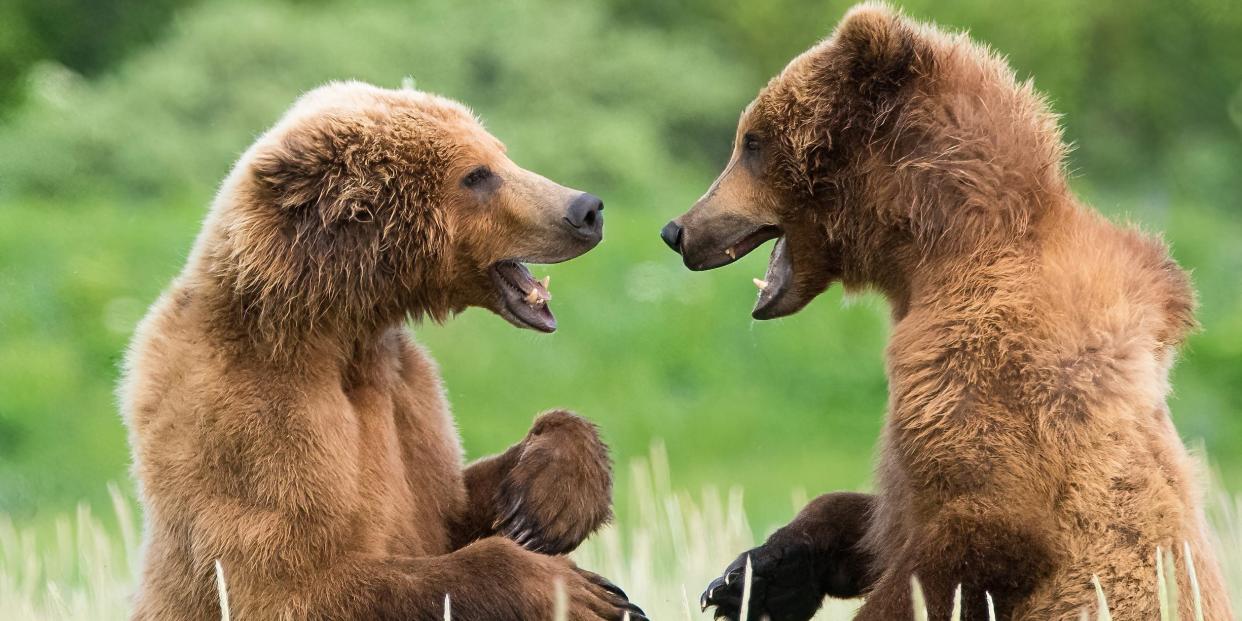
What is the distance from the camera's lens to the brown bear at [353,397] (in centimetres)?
450

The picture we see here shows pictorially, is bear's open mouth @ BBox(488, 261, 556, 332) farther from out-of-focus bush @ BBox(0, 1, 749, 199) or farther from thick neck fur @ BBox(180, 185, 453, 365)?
out-of-focus bush @ BBox(0, 1, 749, 199)

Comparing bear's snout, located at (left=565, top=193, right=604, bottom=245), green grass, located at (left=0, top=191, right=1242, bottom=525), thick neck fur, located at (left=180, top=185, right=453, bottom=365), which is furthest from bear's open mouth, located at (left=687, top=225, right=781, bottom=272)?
green grass, located at (left=0, top=191, right=1242, bottom=525)

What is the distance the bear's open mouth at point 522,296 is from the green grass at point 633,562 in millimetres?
1210

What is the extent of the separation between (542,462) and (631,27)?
12598mm

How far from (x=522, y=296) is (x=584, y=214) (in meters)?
0.31

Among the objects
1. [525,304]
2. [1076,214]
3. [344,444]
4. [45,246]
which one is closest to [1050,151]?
[1076,214]

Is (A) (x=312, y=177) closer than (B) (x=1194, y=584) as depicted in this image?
No

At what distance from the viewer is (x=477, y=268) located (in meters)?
5.04

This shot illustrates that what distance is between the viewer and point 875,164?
493 cm

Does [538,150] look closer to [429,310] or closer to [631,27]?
[631,27]

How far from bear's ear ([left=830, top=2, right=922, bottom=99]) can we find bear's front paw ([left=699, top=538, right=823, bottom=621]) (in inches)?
52.4

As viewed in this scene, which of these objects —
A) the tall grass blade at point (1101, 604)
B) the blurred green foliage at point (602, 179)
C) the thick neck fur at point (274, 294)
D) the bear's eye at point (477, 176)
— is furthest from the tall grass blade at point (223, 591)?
the blurred green foliage at point (602, 179)

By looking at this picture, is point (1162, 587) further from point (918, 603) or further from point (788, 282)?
point (788, 282)

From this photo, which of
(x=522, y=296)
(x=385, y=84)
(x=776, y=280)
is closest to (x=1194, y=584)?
(x=776, y=280)
